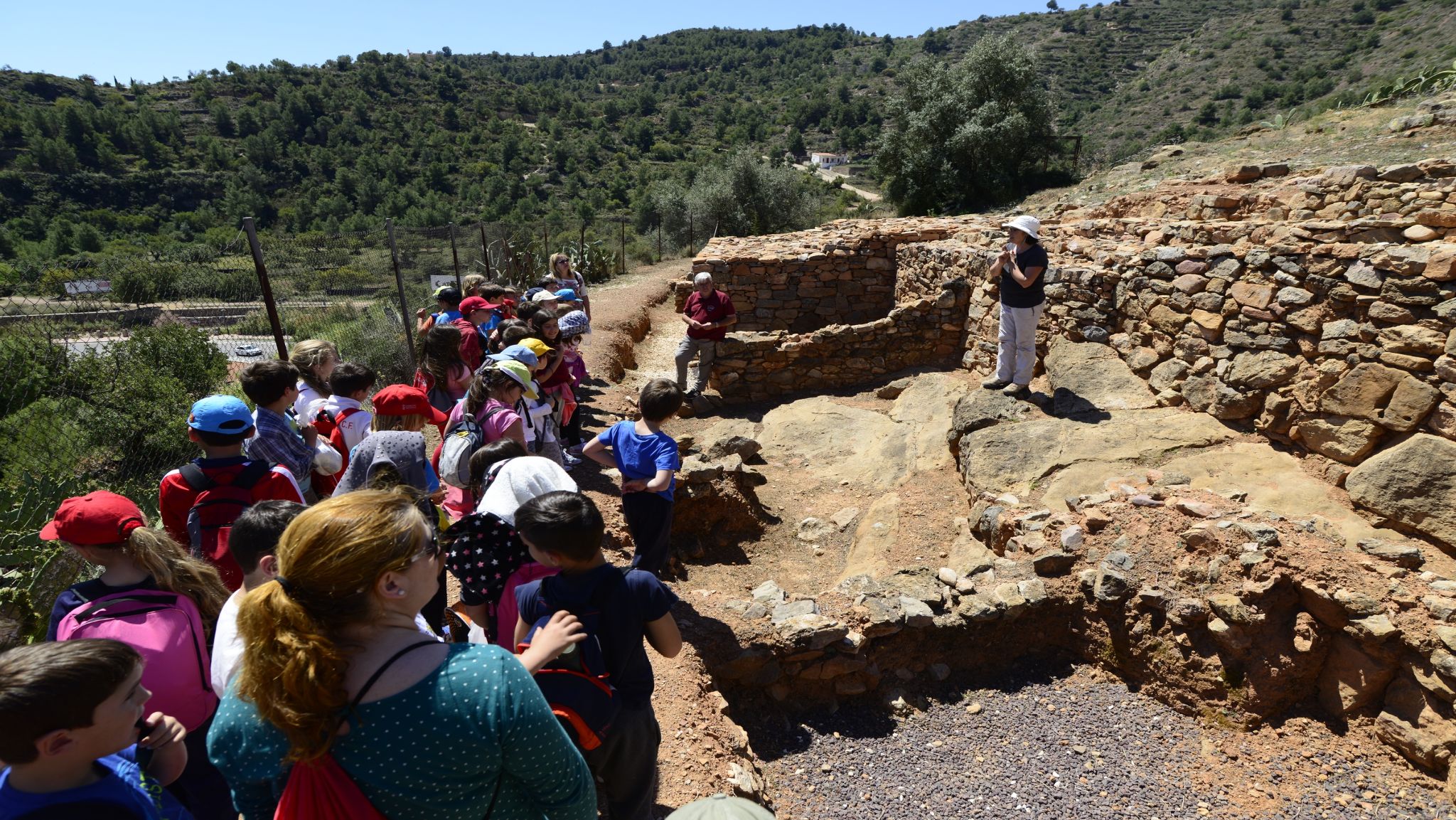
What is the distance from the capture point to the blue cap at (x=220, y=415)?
297 cm

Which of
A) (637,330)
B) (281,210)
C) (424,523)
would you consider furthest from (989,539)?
(281,210)

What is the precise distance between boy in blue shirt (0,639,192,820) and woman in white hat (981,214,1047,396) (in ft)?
21.2

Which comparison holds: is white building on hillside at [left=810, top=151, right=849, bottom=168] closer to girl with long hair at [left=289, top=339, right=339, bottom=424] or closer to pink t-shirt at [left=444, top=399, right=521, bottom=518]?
girl with long hair at [left=289, top=339, right=339, bottom=424]

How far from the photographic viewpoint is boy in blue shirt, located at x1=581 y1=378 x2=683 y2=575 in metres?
3.84

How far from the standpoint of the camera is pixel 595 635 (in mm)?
2348

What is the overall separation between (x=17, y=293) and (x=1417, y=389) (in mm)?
9584

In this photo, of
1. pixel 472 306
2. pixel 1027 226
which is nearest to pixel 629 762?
pixel 472 306

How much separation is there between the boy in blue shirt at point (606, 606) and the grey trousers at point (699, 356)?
688 centimetres

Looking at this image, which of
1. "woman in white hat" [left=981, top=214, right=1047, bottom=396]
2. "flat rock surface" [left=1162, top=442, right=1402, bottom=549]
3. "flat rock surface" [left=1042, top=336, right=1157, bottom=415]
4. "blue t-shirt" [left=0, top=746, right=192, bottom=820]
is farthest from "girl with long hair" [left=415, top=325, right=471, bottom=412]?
"flat rock surface" [left=1162, top=442, right=1402, bottom=549]

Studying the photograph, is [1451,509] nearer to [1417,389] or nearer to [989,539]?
[1417,389]

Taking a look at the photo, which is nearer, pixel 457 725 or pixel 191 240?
pixel 457 725

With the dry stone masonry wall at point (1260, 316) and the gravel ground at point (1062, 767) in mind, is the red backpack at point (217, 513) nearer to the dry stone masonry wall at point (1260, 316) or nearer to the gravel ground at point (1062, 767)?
the gravel ground at point (1062, 767)

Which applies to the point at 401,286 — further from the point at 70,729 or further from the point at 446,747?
the point at 446,747

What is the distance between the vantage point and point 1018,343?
22.5 ft
